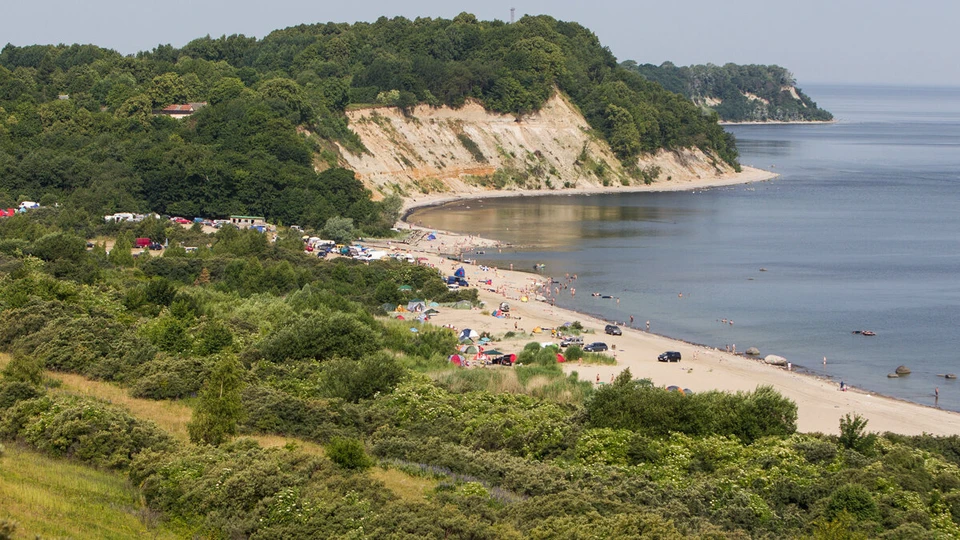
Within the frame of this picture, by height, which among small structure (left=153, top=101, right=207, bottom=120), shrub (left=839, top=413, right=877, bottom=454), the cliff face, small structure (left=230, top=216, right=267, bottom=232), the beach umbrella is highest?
small structure (left=153, top=101, right=207, bottom=120)

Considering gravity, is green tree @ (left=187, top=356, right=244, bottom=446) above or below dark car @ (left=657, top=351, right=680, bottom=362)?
above

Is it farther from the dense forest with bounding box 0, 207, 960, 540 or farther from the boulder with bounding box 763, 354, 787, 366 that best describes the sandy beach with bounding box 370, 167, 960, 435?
the dense forest with bounding box 0, 207, 960, 540

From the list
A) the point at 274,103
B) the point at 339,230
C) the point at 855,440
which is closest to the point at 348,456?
the point at 855,440

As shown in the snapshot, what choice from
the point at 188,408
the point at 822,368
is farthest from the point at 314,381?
the point at 822,368

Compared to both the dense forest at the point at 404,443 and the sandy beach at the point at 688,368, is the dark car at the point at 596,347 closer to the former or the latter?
the sandy beach at the point at 688,368

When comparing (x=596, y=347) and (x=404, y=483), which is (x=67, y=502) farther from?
(x=596, y=347)

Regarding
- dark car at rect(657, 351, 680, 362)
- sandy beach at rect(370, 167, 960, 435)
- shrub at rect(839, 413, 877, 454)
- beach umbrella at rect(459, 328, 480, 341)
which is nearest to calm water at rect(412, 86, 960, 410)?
sandy beach at rect(370, 167, 960, 435)

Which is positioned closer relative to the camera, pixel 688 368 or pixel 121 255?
pixel 688 368

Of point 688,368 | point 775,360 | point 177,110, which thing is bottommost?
point 775,360
